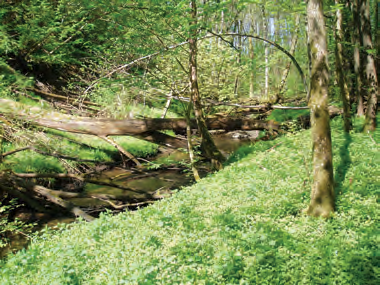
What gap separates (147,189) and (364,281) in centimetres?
903

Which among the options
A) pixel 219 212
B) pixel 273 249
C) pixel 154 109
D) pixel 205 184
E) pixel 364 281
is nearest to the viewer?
pixel 364 281

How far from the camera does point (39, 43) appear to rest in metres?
15.3

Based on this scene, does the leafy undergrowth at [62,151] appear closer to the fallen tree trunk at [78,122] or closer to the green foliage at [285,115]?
the fallen tree trunk at [78,122]

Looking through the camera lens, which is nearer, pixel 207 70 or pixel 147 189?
pixel 147 189

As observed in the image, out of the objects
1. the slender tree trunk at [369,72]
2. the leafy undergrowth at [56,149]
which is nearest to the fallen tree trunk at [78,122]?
the leafy undergrowth at [56,149]

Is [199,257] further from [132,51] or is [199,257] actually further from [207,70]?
[207,70]

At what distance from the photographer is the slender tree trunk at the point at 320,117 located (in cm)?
526

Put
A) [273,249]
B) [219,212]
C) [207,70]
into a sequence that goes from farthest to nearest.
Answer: [207,70] < [219,212] < [273,249]

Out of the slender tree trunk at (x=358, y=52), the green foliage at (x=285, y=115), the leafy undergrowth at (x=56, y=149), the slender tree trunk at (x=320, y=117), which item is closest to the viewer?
the slender tree trunk at (x=320, y=117)

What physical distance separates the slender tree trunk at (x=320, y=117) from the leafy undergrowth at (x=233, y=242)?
33 centimetres

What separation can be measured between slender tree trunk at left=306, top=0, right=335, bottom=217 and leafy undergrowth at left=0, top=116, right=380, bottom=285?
1.08 ft

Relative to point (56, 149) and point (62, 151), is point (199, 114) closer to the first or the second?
point (56, 149)

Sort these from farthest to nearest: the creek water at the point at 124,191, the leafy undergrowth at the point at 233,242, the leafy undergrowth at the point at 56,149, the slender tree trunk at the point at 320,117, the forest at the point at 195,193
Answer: the leafy undergrowth at the point at 56,149 < the creek water at the point at 124,191 < the slender tree trunk at the point at 320,117 < the forest at the point at 195,193 < the leafy undergrowth at the point at 233,242

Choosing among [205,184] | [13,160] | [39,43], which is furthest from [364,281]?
[39,43]
